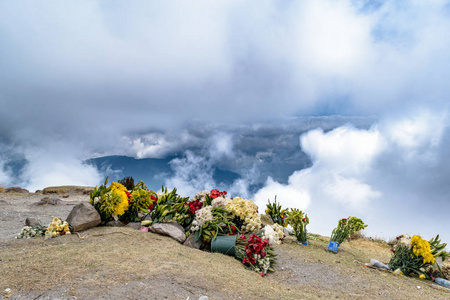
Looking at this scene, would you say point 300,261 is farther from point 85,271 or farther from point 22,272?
point 22,272

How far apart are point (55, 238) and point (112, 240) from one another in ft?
4.15

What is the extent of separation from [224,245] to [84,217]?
3.11 m

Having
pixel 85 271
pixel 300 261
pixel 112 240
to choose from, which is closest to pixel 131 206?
pixel 112 240

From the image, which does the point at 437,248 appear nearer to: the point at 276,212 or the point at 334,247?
the point at 334,247

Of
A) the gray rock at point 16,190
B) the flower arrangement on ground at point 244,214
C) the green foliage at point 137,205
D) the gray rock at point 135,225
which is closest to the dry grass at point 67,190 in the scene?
the gray rock at point 16,190

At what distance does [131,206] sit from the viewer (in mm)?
7332

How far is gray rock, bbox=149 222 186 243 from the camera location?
6.47 m

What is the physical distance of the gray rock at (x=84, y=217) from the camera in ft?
21.0

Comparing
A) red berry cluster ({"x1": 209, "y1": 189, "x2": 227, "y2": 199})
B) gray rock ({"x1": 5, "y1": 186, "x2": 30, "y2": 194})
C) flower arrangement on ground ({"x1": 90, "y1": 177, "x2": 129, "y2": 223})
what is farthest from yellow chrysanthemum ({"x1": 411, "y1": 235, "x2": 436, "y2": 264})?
gray rock ({"x1": 5, "y1": 186, "x2": 30, "y2": 194})

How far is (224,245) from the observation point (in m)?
6.22

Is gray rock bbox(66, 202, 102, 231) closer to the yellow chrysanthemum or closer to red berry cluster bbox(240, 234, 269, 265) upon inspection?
red berry cluster bbox(240, 234, 269, 265)

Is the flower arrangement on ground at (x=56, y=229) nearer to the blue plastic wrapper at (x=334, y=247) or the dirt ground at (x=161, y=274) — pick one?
the dirt ground at (x=161, y=274)

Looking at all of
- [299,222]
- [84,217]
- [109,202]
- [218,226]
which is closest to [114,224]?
[109,202]

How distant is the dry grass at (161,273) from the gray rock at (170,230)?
8.4 inches
